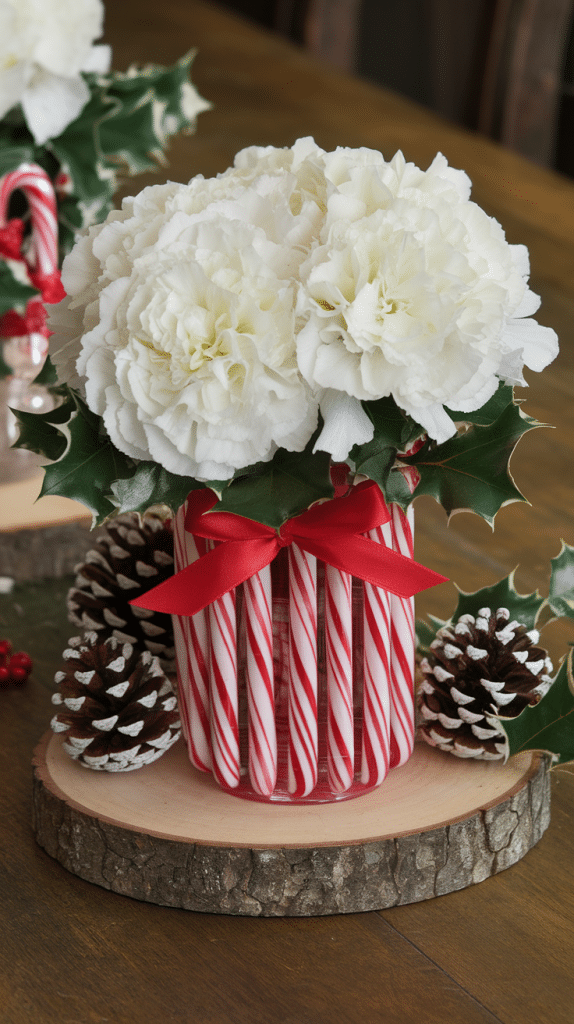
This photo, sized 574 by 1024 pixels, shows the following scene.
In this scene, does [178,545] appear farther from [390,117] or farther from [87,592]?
[390,117]

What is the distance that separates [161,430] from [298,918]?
0.29 m

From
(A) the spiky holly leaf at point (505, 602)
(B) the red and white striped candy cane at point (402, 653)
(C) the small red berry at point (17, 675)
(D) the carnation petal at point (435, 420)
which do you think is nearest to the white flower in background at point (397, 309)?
(D) the carnation petal at point (435, 420)

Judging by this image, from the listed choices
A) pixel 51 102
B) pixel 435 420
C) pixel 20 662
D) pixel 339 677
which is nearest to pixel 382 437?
pixel 435 420

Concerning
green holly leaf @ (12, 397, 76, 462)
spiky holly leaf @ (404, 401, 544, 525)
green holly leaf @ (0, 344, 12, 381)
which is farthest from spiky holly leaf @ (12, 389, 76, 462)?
green holly leaf @ (0, 344, 12, 381)

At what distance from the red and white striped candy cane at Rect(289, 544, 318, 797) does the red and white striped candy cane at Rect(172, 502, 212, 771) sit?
0.06m

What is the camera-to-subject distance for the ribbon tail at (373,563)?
673 millimetres

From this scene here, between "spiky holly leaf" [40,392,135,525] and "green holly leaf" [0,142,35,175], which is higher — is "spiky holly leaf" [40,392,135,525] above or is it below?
above

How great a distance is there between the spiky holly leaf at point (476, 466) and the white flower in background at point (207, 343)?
108mm

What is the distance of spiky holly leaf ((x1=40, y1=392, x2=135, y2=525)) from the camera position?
656mm

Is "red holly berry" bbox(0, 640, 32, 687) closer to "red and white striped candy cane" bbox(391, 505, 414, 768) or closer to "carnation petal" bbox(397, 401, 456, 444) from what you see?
"red and white striped candy cane" bbox(391, 505, 414, 768)

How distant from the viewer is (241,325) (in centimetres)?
61

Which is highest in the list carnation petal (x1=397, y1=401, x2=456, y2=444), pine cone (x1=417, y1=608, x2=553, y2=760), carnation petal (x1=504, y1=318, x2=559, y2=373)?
carnation petal (x1=504, y1=318, x2=559, y2=373)

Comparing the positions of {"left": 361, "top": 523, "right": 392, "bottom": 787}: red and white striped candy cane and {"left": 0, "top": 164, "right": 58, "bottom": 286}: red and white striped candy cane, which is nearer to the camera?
{"left": 361, "top": 523, "right": 392, "bottom": 787}: red and white striped candy cane

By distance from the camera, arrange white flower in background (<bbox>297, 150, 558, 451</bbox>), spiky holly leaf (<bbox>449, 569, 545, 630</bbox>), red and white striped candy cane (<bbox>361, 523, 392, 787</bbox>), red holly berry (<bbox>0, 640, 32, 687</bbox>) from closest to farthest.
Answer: white flower in background (<bbox>297, 150, 558, 451</bbox>) → red and white striped candy cane (<bbox>361, 523, 392, 787</bbox>) → spiky holly leaf (<bbox>449, 569, 545, 630</bbox>) → red holly berry (<bbox>0, 640, 32, 687</bbox>)
